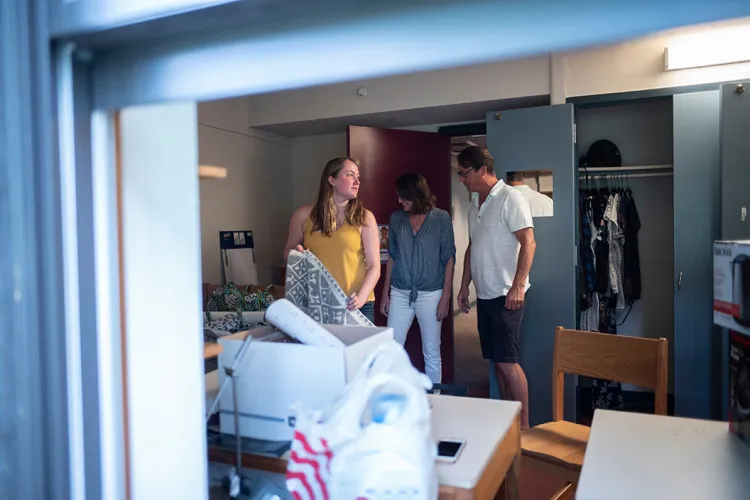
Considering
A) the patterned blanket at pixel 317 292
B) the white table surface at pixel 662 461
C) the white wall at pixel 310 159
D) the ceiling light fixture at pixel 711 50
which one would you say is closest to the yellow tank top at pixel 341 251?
the patterned blanket at pixel 317 292

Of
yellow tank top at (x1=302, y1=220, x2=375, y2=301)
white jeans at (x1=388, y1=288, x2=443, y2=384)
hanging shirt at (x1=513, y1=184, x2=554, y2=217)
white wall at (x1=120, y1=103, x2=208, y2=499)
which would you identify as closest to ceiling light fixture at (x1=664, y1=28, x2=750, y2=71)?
hanging shirt at (x1=513, y1=184, x2=554, y2=217)

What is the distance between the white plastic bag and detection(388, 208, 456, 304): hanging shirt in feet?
8.20

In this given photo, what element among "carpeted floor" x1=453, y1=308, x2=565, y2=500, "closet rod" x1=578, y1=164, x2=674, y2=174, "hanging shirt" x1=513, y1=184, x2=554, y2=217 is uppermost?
"closet rod" x1=578, y1=164, x2=674, y2=174

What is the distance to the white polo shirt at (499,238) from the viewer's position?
10.1 ft

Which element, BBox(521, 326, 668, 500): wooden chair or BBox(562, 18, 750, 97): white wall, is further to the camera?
BBox(562, 18, 750, 97): white wall

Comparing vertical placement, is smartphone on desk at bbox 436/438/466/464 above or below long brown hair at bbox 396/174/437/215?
below

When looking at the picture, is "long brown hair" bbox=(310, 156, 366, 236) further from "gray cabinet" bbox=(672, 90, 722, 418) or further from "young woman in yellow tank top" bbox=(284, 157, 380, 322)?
"gray cabinet" bbox=(672, 90, 722, 418)

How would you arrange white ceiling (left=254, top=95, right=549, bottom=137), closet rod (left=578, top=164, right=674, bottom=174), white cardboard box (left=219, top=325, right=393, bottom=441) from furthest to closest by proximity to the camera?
white ceiling (left=254, top=95, right=549, bottom=137)
closet rod (left=578, top=164, right=674, bottom=174)
white cardboard box (left=219, top=325, right=393, bottom=441)

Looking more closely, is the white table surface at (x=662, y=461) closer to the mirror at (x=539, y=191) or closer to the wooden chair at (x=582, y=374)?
the wooden chair at (x=582, y=374)

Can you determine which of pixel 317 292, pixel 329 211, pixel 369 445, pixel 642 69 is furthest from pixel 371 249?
pixel 642 69

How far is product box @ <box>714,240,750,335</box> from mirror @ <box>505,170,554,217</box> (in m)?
2.28

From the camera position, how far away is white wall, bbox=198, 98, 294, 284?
468 cm

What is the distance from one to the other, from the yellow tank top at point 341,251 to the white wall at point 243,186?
216cm

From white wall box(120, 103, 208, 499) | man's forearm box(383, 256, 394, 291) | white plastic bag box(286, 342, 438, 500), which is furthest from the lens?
man's forearm box(383, 256, 394, 291)
